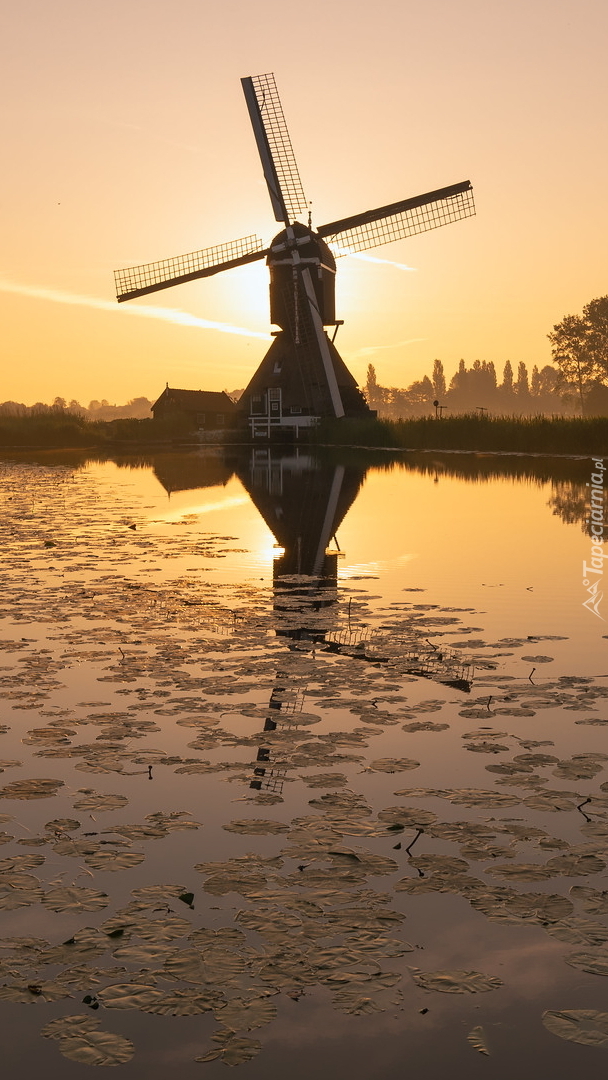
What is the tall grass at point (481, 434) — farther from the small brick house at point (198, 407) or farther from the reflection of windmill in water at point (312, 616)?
the small brick house at point (198, 407)

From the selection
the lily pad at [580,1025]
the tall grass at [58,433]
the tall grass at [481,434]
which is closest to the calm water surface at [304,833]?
the lily pad at [580,1025]

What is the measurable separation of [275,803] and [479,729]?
71.7 inches

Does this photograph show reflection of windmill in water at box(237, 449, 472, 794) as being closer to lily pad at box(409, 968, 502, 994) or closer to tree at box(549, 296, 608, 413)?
lily pad at box(409, 968, 502, 994)

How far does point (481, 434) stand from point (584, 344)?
5845 cm

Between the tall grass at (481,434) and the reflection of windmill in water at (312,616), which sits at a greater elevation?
the tall grass at (481,434)

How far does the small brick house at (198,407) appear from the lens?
97.7 meters

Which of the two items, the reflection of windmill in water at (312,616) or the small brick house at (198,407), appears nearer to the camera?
the reflection of windmill in water at (312,616)

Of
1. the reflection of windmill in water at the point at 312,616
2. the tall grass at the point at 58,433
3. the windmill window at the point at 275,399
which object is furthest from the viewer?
the tall grass at the point at 58,433

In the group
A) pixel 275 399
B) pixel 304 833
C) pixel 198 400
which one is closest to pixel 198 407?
pixel 198 400

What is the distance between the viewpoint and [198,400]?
333 ft

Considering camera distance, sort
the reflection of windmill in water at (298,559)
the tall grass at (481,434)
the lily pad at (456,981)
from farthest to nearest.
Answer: the tall grass at (481,434)
the reflection of windmill in water at (298,559)
the lily pad at (456,981)

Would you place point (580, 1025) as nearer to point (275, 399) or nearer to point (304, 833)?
point (304, 833)

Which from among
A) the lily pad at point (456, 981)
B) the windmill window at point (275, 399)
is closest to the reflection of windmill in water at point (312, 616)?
the lily pad at point (456, 981)

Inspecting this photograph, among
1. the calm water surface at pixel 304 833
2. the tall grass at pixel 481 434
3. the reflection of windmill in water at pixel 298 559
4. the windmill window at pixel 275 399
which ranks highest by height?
the windmill window at pixel 275 399
